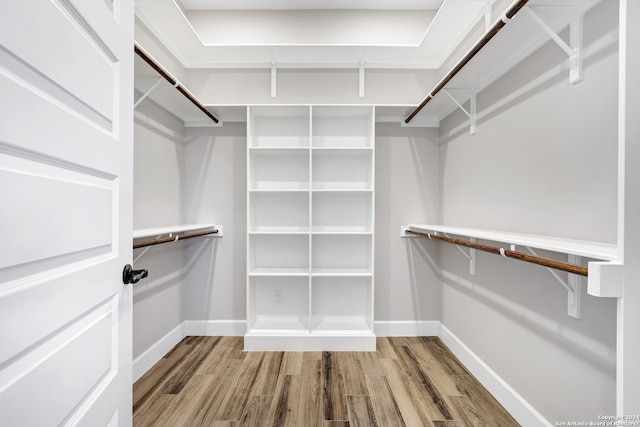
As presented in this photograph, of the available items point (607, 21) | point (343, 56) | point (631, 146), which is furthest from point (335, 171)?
point (631, 146)

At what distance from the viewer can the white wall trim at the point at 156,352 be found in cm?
196

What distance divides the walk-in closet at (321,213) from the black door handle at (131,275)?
0.01m

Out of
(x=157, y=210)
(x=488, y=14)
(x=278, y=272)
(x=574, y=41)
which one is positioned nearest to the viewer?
(x=574, y=41)

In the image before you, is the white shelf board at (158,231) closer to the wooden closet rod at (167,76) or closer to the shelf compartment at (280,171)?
the shelf compartment at (280,171)

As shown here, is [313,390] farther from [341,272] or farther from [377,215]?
[377,215]

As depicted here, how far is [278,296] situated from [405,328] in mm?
1187

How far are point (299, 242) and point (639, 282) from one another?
7.10 feet

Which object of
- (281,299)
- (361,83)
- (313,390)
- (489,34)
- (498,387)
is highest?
(361,83)

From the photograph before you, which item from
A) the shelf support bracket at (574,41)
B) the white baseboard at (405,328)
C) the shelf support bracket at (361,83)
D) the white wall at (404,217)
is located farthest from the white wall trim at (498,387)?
the shelf support bracket at (361,83)

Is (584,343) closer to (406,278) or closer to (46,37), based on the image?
(406,278)

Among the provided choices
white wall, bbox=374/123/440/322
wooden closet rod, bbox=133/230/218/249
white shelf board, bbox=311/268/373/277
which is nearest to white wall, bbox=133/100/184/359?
wooden closet rod, bbox=133/230/218/249

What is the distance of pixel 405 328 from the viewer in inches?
106

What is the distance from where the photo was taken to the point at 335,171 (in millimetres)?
2686

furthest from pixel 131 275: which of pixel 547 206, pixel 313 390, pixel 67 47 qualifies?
pixel 547 206
